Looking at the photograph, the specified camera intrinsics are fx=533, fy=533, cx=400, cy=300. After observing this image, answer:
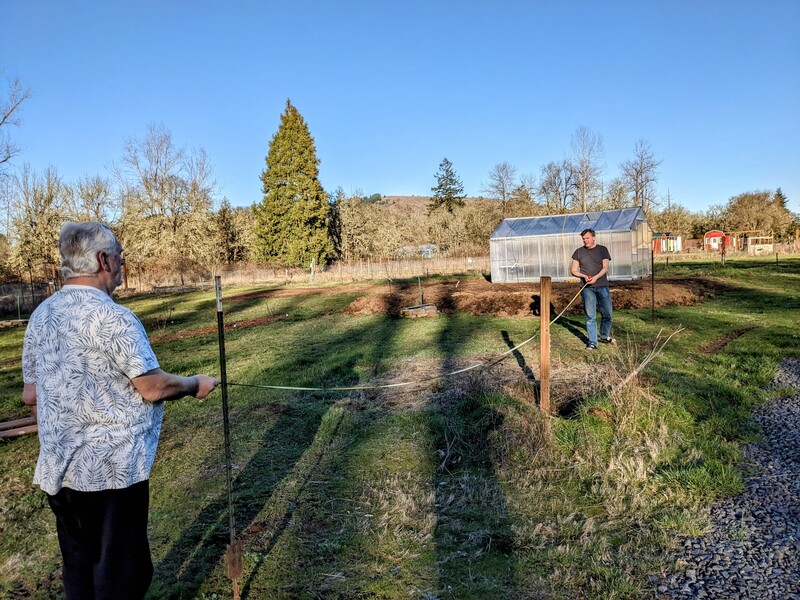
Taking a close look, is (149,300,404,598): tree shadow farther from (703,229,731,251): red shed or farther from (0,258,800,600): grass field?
(703,229,731,251): red shed

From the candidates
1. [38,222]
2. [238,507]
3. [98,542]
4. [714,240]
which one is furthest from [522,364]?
[714,240]

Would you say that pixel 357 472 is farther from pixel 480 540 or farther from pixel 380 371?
pixel 380 371

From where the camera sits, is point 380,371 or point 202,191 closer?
point 380,371

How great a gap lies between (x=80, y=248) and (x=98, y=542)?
111 centimetres

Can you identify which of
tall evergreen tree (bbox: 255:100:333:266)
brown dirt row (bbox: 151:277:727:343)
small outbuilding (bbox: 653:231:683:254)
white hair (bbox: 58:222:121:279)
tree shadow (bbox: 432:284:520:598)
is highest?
tall evergreen tree (bbox: 255:100:333:266)

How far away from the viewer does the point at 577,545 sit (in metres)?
3.22

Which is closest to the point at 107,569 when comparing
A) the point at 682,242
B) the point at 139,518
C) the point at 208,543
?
the point at 139,518

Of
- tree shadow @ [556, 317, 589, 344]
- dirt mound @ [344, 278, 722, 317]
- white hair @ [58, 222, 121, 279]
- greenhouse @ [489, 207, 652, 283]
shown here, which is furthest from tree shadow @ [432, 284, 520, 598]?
greenhouse @ [489, 207, 652, 283]

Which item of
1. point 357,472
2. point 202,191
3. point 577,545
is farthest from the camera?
point 202,191

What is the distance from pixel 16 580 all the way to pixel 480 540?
8.94 ft

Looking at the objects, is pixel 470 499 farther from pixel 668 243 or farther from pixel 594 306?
pixel 668 243

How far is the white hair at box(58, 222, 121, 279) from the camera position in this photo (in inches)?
78.7

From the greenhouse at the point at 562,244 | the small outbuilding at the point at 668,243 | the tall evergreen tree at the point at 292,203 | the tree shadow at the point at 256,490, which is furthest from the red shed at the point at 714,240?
the tree shadow at the point at 256,490

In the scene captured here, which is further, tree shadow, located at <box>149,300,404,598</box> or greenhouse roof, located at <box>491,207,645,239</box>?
greenhouse roof, located at <box>491,207,645,239</box>
